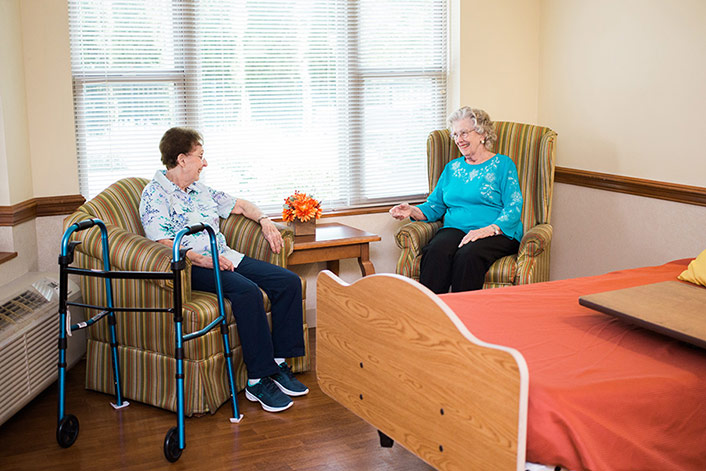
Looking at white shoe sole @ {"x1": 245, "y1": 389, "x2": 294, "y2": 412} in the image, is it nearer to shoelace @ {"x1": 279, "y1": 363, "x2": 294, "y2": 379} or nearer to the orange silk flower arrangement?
shoelace @ {"x1": 279, "y1": 363, "x2": 294, "y2": 379}

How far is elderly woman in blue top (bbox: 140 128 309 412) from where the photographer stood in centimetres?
320

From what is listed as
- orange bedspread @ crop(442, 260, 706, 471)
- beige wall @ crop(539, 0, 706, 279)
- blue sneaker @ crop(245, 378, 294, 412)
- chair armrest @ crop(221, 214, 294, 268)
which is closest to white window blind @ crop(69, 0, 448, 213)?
chair armrest @ crop(221, 214, 294, 268)

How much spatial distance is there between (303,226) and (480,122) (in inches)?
43.8

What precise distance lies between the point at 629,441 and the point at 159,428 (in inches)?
75.2

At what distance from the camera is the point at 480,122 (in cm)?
391

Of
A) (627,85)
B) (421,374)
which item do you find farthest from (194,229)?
(627,85)

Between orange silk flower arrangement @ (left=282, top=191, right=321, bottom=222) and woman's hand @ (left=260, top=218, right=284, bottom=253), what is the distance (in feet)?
0.91

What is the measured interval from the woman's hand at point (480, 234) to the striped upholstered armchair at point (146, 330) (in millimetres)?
1094

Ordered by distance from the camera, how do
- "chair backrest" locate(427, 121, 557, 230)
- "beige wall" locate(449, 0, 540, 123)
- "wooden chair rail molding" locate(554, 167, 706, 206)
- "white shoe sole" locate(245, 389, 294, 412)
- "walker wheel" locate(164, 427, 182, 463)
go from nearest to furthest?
"walker wheel" locate(164, 427, 182, 463) < "white shoe sole" locate(245, 389, 294, 412) < "wooden chair rail molding" locate(554, 167, 706, 206) < "chair backrest" locate(427, 121, 557, 230) < "beige wall" locate(449, 0, 540, 123)

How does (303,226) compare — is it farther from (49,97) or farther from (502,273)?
(49,97)

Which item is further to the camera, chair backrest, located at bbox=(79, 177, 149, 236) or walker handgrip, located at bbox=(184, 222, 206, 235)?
chair backrest, located at bbox=(79, 177, 149, 236)

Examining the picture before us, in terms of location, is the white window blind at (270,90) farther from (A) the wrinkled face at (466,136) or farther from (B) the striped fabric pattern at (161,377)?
(B) the striped fabric pattern at (161,377)

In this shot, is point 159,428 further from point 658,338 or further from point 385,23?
point 385,23

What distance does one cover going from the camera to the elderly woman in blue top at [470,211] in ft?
12.1
